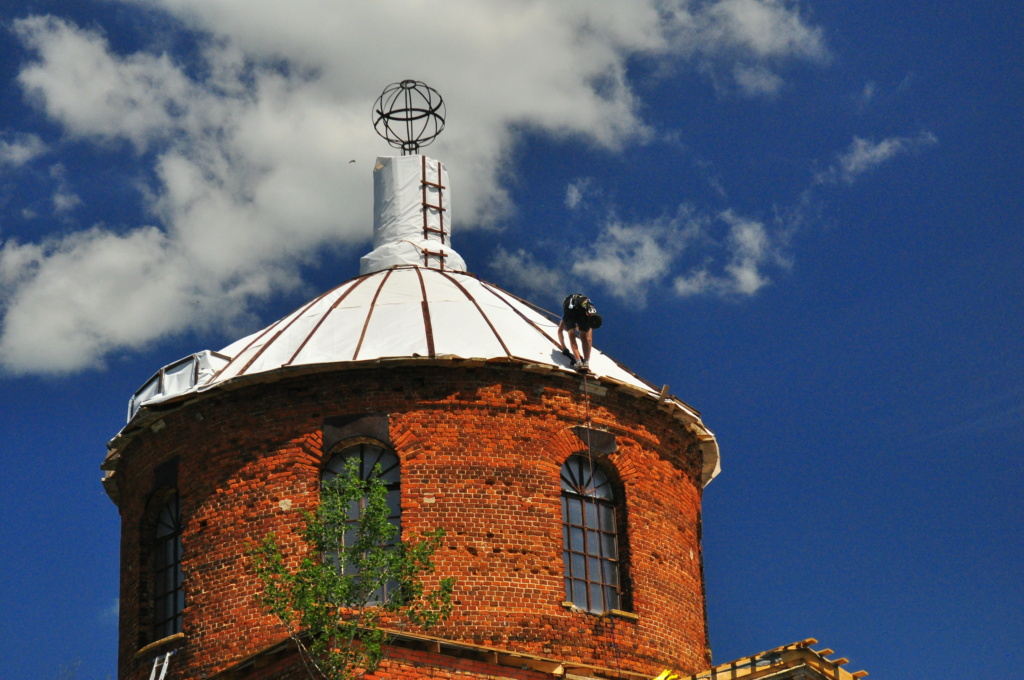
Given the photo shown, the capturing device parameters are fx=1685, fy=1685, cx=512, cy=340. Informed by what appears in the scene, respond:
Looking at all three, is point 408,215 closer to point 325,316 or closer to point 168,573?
point 325,316

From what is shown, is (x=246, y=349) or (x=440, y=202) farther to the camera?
(x=440, y=202)

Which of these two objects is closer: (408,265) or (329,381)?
(329,381)

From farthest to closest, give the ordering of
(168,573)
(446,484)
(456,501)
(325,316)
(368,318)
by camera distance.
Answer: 1. (325,316)
2. (368,318)
3. (168,573)
4. (446,484)
5. (456,501)

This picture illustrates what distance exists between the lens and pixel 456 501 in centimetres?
2372

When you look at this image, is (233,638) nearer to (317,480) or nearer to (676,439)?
(317,480)

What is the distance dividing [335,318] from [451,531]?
4.41 m

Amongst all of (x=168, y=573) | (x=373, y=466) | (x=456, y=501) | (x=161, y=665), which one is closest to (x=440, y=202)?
(x=373, y=466)

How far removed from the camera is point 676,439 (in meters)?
26.3

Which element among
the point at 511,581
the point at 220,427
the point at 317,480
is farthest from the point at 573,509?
the point at 220,427

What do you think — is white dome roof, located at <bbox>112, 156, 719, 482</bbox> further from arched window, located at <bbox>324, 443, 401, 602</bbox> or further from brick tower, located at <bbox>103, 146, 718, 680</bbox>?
arched window, located at <bbox>324, 443, 401, 602</bbox>

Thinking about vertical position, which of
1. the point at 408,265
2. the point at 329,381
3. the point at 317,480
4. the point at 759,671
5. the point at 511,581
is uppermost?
the point at 408,265

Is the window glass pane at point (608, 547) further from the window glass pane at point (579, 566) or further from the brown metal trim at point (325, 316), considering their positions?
the brown metal trim at point (325, 316)

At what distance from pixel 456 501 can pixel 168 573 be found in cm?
472

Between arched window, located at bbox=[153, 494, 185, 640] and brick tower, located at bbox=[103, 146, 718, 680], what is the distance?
39mm
